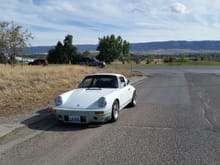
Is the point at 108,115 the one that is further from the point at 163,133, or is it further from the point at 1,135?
the point at 1,135

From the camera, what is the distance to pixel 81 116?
7.21 m

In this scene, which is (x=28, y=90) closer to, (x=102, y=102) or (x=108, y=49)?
(x=102, y=102)

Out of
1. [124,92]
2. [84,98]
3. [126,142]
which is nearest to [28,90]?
[124,92]

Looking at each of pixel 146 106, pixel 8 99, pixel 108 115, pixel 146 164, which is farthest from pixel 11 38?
pixel 146 164

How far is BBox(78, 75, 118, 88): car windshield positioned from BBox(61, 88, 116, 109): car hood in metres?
0.42

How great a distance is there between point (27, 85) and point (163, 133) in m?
8.73

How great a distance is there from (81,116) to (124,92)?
216 cm

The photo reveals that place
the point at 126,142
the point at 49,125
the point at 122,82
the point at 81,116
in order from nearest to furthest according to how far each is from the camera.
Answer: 1. the point at 126,142
2. the point at 81,116
3. the point at 49,125
4. the point at 122,82

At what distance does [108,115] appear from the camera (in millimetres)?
7477

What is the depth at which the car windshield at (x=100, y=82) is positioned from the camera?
8898 millimetres

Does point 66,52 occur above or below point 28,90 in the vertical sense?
above

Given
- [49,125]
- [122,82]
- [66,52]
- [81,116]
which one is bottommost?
[49,125]

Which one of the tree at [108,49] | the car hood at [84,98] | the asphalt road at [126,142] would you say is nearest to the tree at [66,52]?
the tree at [108,49]

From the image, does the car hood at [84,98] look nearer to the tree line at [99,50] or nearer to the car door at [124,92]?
the car door at [124,92]
